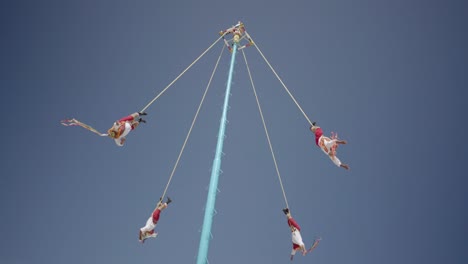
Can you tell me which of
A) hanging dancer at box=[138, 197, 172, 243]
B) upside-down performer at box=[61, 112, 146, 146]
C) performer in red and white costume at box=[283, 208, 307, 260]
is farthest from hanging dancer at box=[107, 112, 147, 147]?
performer in red and white costume at box=[283, 208, 307, 260]

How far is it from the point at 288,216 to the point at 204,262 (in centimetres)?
398

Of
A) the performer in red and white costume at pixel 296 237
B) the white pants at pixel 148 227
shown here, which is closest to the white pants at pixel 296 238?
the performer in red and white costume at pixel 296 237

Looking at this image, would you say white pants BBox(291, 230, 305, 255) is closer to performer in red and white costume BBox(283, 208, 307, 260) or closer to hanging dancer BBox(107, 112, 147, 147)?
performer in red and white costume BBox(283, 208, 307, 260)

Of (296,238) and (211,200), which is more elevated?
(211,200)

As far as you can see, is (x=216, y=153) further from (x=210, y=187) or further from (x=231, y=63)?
(x=231, y=63)

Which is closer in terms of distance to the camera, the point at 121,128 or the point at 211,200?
the point at 211,200

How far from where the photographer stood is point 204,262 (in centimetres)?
616

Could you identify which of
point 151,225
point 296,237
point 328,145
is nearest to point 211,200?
point 151,225

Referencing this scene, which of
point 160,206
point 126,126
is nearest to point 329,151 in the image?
point 160,206

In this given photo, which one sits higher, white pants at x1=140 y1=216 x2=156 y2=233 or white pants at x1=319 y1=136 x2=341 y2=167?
white pants at x1=140 y1=216 x2=156 y2=233

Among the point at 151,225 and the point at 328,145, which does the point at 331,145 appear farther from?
the point at 151,225

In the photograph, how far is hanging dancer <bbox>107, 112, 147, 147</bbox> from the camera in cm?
875

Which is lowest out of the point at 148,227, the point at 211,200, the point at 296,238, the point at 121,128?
the point at 296,238

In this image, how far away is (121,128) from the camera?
8.86 metres
